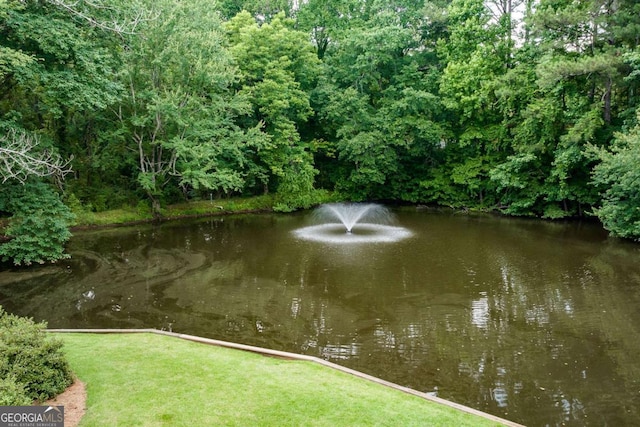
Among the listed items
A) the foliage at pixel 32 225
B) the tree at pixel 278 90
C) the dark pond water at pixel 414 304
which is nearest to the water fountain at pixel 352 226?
the dark pond water at pixel 414 304

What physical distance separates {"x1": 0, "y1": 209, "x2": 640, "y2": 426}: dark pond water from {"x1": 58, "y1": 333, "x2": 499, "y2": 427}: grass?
1.68m

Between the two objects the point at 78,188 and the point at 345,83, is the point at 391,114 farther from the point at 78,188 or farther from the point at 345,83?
the point at 78,188

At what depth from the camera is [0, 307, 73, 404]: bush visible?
16.9ft

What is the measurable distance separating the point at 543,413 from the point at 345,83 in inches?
1064

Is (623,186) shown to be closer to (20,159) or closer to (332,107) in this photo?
(332,107)

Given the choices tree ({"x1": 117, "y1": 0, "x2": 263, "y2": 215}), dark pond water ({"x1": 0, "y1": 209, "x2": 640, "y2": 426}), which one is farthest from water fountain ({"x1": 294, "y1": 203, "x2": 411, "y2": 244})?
tree ({"x1": 117, "y1": 0, "x2": 263, "y2": 215})

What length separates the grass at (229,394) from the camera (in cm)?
498

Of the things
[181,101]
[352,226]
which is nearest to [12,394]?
[352,226]

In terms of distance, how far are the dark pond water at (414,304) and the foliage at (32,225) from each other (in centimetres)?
61

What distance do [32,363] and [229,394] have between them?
2445 millimetres

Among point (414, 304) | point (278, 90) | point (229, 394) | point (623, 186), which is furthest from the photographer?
point (278, 90)

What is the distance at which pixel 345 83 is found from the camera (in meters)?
30.5

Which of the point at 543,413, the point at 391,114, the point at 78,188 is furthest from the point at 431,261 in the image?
the point at 78,188

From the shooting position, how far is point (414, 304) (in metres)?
10.9
